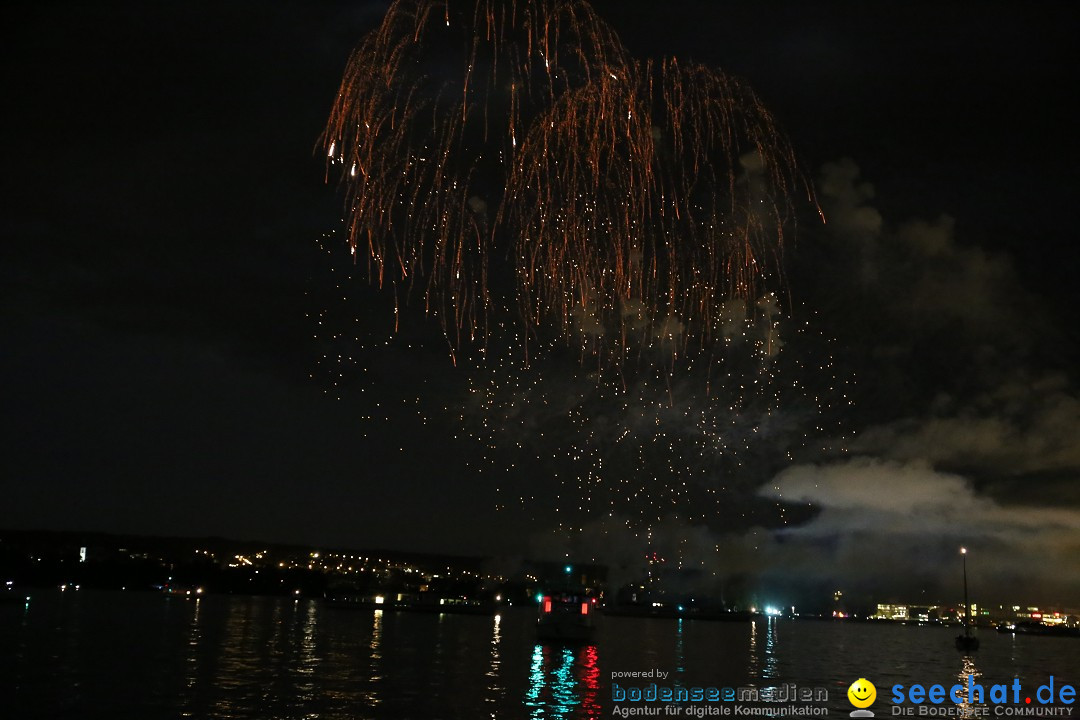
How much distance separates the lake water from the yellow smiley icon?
1.65ft

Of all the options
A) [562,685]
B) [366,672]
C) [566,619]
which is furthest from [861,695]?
[566,619]

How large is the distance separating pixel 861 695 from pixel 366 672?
22876 millimetres

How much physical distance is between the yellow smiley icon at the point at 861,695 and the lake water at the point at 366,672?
1.65 ft

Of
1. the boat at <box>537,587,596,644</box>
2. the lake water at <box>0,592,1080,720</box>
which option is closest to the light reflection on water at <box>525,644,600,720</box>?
the lake water at <box>0,592,1080,720</box>

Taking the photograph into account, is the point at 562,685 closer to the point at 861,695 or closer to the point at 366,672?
the point at 366,672

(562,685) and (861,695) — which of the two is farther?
(562,685)

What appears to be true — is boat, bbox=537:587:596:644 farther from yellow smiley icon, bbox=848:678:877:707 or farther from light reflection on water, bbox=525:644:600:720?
yellow smiley icon, bbox=848:678:877:707

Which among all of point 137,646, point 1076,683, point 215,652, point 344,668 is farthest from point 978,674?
point 137,646

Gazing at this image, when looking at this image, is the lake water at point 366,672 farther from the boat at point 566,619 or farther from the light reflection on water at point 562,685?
the boat at point 566,619

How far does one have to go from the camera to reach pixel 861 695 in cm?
4409

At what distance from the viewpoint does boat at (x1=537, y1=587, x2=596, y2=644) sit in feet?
267

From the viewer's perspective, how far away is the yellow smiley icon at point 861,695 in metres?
41.6

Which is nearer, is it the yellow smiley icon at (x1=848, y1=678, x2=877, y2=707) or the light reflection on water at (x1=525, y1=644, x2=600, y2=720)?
the light reflection on water at (x1=525, y1=644, x2=600, y2=720)

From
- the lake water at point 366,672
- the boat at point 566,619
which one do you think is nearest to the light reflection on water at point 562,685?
the lake water at point 366,672
